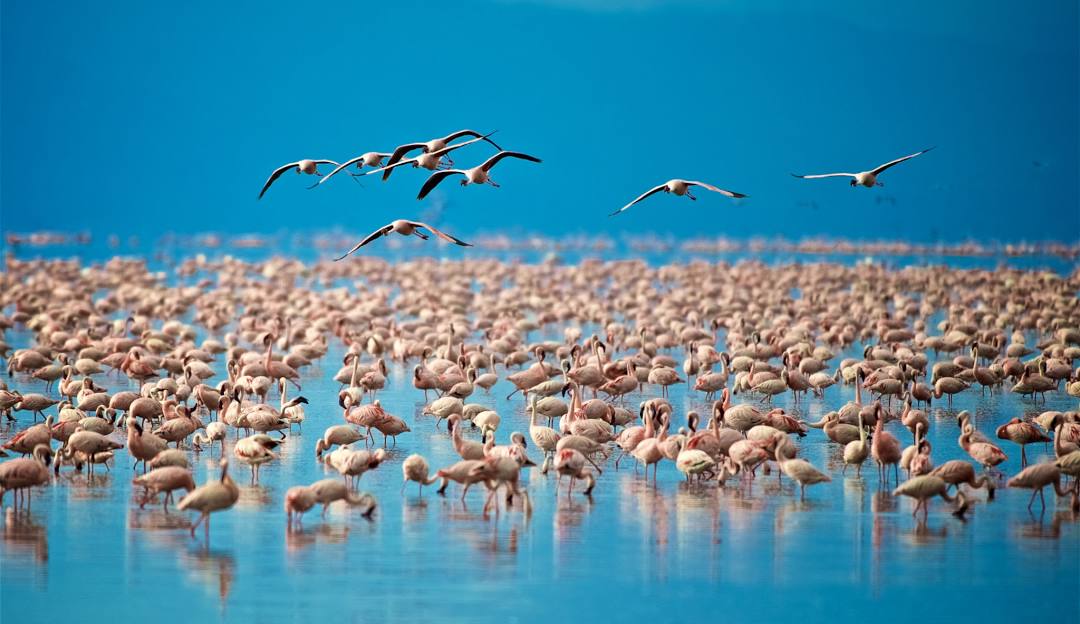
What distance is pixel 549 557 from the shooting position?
911 cm

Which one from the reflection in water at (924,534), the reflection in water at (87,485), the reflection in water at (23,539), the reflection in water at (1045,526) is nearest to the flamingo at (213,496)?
the reflection in water at (23,539)

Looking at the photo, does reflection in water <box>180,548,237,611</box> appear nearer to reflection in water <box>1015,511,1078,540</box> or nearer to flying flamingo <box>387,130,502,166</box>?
reflection in water <box>1015,511,1078,540</box>

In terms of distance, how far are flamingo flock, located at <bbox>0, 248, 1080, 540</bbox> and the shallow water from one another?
226mm

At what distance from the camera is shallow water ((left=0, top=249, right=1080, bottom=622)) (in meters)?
8.18

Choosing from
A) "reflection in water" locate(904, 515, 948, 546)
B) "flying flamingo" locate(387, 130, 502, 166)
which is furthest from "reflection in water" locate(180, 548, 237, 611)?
"flying flamingo" locate(387, 130, 502, 166)

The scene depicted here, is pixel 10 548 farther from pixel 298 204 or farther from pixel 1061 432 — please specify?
pixel 298 204

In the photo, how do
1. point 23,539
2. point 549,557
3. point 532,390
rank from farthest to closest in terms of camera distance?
point 532,390 < point 23,539 < point 549,557

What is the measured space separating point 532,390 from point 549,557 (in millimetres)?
5515

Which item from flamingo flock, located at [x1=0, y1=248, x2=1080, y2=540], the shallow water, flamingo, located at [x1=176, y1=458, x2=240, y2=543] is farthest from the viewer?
flamingo flock, located at [x1=0, y1=248, x2=1080, y2=540]

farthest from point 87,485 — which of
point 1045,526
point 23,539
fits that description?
point 1045,526

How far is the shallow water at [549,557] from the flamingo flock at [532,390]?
226 mm

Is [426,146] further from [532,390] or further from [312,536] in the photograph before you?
[312,536]

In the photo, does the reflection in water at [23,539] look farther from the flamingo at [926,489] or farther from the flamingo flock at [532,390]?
the flamingo at [926,489]

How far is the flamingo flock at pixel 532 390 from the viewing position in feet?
35.1
